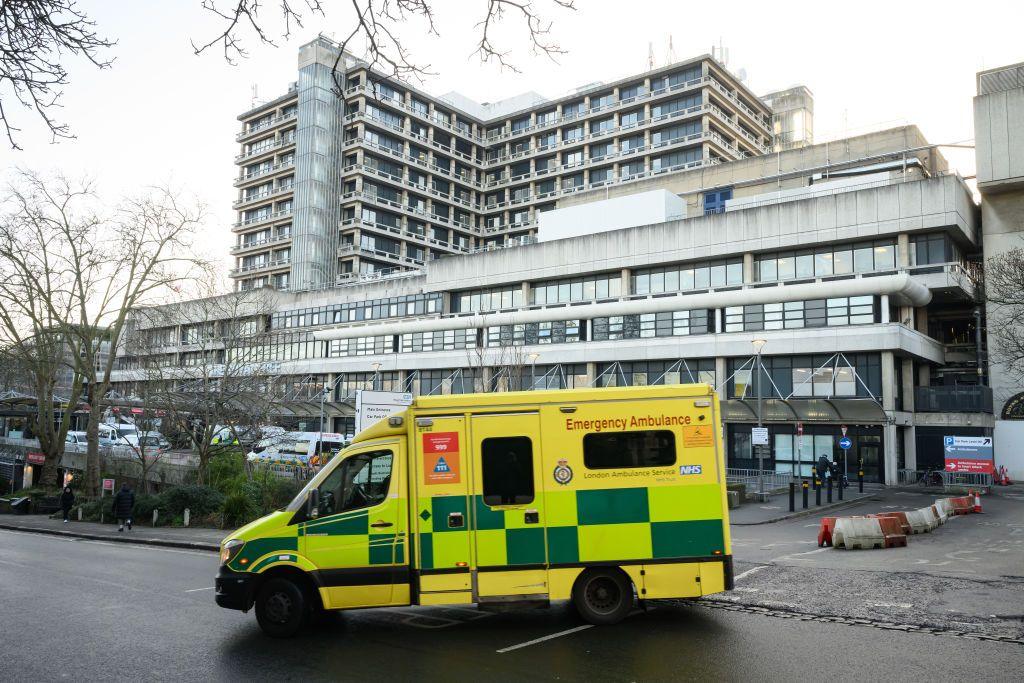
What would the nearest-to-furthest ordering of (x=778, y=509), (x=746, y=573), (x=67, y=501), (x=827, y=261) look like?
(x=746, y=573), (x=778, y=509), (x=67, y=501), (x=827, y=261)

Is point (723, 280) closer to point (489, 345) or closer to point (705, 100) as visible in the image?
point (489, 345)

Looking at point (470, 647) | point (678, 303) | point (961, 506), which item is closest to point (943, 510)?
point (961, 506)

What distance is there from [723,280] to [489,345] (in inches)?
663

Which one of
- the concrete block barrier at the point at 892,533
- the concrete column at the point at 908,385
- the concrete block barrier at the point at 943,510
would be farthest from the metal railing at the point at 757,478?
the concrete block barrier at the point at 892,533

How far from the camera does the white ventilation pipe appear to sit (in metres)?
36.7

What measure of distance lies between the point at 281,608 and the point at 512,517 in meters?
3.07

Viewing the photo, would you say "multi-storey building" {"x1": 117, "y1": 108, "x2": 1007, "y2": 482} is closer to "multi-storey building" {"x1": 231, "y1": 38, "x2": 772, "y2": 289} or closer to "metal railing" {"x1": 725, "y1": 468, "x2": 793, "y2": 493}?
"metal railing" {"x1": 725, "y1": 468, "x2": 793, "y2": 493}

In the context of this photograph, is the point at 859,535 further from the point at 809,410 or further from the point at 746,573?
the point at 809,410

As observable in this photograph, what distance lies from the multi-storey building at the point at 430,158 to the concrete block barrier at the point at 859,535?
59.0 m

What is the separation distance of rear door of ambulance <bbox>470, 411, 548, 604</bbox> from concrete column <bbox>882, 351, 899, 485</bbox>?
3283cm

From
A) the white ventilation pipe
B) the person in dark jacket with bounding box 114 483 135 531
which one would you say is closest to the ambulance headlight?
the person in dark jacket with bounding box 114 483 135 531

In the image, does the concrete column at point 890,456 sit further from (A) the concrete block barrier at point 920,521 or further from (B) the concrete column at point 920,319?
(A) the concrete block barrier at point 920,521

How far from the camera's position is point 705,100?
70.9 meters

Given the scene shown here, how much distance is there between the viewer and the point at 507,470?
9273 mm
